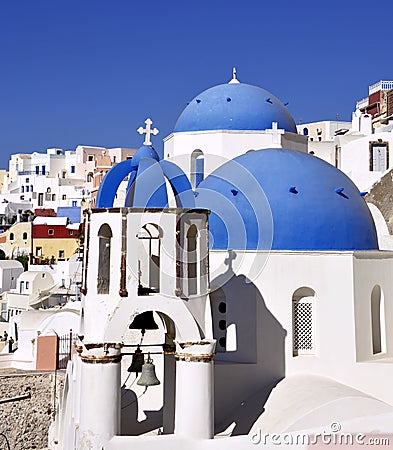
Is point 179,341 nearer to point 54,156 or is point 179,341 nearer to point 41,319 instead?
point 41,319

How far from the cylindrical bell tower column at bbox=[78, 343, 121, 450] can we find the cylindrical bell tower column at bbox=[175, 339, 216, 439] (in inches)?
29.0

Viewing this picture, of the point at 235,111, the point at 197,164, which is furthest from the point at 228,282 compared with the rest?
the point at 235,111

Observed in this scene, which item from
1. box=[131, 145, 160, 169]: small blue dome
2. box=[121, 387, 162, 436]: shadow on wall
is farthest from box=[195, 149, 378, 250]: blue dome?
box=[121, 387, 162, 436]: shadow on wall

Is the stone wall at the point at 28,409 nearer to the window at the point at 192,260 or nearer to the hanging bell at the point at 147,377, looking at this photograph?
the hanging bell at the point at 147,377

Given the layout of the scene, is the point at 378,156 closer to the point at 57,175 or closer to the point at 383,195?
the point at 383,195

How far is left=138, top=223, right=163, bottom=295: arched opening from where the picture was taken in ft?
23.0

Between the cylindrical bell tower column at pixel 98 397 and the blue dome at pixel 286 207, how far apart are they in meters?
2.96

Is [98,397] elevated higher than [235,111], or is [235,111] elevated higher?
[235,111]

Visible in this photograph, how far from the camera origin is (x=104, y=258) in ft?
23.7

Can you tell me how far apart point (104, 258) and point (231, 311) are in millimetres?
2324

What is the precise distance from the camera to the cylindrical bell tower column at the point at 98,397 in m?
6.45

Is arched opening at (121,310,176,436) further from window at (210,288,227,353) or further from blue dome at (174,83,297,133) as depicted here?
blue dome at (174,83,297,133)

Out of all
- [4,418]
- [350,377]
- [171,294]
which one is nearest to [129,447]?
[171,294]

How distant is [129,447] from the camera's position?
6.38 m
